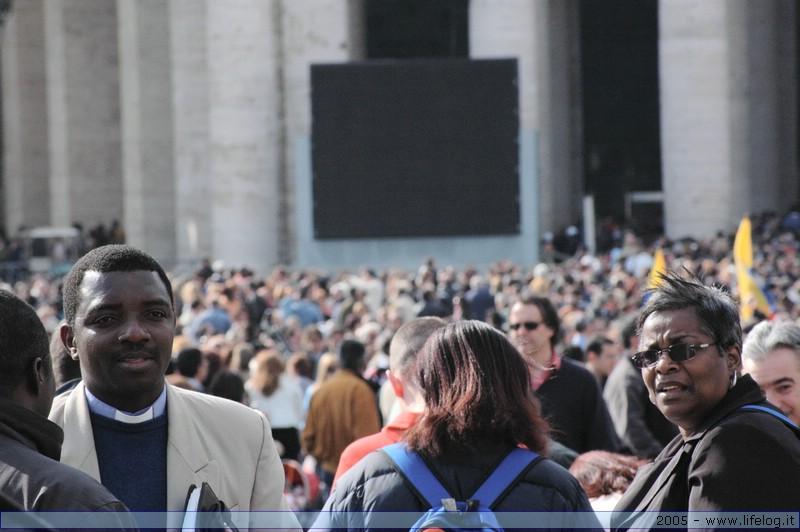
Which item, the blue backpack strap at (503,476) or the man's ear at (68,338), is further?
the man's ear at (68,338)

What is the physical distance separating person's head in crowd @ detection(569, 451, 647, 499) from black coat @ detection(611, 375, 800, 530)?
4.30 feet

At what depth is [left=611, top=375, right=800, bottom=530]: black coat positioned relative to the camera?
3.88 m

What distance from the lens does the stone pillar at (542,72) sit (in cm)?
3416

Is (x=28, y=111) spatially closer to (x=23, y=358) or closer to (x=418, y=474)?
(x=418, y=474)

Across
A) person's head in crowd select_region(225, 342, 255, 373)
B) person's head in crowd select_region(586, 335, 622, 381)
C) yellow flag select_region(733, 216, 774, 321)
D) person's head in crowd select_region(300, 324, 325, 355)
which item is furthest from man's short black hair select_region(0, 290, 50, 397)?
person's head in crowd select_region(300, 324, 325, 355)

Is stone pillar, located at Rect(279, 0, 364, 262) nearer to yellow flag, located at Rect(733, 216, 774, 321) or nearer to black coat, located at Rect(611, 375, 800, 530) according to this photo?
yellow flag, located at Rect(733, 216, 774, 321)

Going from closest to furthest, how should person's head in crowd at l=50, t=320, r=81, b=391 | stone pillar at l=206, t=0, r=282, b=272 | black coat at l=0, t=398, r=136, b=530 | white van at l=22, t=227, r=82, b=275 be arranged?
black coat at l=0, t=398, r=136, b=530
person's head in crowd at l=50, t=320, r=81, b=391
stone pillar at l=206, t=0, r=282, b=272
white van at l=22, t=227, r=82, b=275

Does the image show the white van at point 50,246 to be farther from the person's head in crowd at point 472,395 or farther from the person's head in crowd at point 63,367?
the person's head in crowd at point 472,395

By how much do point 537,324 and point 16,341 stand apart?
470 cm

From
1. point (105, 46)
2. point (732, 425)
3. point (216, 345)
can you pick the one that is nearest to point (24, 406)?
point (732, 425)

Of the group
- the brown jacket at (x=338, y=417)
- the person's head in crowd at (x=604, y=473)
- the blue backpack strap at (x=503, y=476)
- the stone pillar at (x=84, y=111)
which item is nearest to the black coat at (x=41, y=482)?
the blue backpack strap at (x=503, y=476)

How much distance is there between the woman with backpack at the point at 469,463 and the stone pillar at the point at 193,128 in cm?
3305

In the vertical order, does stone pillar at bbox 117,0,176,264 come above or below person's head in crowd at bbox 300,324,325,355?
above

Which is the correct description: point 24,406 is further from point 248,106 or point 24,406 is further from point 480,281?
point 248,106
